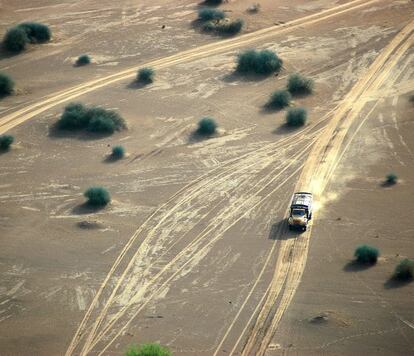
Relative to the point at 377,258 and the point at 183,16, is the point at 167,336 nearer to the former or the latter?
the point at 377,258

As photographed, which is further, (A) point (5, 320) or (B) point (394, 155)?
(B) point (394, 155)

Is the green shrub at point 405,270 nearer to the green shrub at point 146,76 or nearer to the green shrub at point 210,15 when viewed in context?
the green shrub at point 146,76

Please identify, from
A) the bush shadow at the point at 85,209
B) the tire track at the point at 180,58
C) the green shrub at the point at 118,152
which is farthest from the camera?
the tire track at the point at 180,58

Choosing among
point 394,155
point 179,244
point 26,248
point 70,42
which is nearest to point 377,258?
point 179,244

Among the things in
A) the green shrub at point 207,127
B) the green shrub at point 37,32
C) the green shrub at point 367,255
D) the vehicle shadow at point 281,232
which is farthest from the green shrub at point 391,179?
the green shrub at point 37,32

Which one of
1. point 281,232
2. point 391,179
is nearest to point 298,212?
point 281,232
